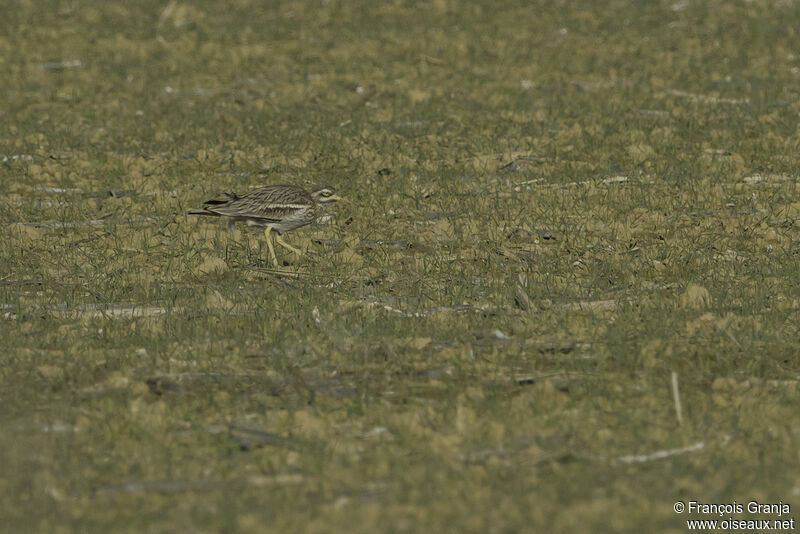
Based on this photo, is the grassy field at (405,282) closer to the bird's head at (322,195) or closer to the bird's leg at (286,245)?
the bird's leg at (286,245)

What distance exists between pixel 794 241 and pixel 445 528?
6594mm

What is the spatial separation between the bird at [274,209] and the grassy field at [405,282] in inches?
12.9

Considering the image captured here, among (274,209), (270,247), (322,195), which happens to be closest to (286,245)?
(270,247)

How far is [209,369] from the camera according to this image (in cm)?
849

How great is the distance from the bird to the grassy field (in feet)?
1.08

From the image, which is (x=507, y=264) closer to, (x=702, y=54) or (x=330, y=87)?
(x=330, y=87)

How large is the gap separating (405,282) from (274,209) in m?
1.64

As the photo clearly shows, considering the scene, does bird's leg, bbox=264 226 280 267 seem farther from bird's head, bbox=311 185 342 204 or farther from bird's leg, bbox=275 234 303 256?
bird's head, bbox=311 185 342 204

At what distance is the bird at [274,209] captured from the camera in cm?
1147

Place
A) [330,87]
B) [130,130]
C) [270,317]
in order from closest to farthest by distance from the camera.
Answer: [270,317], [130,130], [330,87]

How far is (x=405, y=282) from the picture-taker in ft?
34.6

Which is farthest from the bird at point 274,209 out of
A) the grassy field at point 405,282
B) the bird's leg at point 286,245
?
the grassy field at point 405,282

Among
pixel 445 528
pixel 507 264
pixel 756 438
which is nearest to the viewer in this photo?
pixel 445 528

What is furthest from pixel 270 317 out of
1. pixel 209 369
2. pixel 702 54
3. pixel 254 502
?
pixel 702 54
